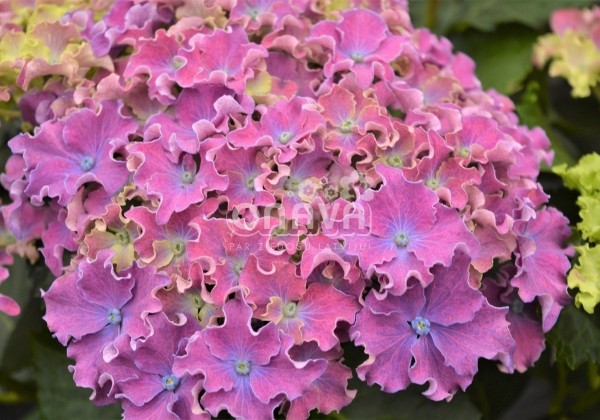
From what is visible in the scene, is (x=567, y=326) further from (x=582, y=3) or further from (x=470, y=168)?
(x=582, y=3)

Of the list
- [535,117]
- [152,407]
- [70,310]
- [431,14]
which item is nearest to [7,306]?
[70,310]

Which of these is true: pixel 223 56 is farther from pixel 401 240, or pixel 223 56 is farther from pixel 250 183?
pixel 401 240

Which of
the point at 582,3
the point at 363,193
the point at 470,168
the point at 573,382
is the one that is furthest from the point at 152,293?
the point at 582,3

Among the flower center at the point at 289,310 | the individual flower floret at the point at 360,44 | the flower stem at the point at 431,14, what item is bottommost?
the flower stem at the point at 431,14

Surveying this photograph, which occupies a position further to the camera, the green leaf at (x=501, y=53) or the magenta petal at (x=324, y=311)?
the green leaf at (x=501, y=53)

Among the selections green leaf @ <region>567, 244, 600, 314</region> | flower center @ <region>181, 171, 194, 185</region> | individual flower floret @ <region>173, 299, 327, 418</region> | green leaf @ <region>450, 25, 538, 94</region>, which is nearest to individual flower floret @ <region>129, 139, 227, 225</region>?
flower center @ <region>181, 171, 194, 185</region>

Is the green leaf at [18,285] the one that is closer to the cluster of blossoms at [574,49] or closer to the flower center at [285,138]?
the flower center at [285,138]

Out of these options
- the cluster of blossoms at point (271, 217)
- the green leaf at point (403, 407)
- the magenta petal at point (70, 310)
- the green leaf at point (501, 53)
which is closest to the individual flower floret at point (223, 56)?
the cluster of blossoms at point (271, 217)

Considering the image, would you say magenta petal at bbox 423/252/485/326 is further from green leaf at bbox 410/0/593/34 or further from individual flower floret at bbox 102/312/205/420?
green leaf at bbox 410/0/593/34
